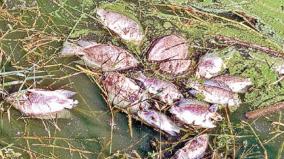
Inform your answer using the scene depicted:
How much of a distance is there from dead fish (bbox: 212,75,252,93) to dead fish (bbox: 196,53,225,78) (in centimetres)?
5

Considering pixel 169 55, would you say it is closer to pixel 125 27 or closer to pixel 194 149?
pixel 125 27

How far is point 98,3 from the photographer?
4.36 metres

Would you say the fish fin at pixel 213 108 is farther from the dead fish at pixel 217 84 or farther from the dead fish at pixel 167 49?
the dead fish at pixel 167 49

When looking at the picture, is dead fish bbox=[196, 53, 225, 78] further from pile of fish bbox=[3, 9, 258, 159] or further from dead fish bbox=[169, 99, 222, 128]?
dead fish bbox=[169, 99, 222, 128]

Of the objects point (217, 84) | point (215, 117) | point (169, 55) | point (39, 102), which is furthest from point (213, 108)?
point (39, 102)

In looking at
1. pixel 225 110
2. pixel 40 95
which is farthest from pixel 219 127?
pixel 40 95

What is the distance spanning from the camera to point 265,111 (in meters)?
3.90

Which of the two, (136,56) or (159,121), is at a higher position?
(136,56)

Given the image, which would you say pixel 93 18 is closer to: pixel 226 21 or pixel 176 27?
pixel 176 27

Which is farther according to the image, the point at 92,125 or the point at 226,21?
the point at 226,21

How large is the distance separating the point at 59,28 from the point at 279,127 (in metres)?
1.65

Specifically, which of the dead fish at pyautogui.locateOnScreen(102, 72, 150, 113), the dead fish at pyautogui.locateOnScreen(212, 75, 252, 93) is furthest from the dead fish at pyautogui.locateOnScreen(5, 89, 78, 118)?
the dead fish at pyautogui.locateOnScreen(212, 75, 252, 93)

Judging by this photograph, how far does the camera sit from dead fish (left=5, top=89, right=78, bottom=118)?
364cm

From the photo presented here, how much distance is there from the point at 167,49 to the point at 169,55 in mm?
43
